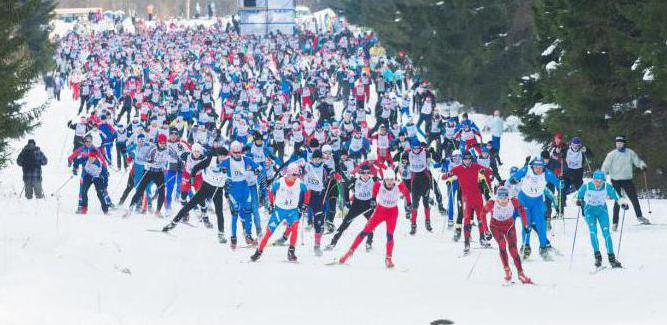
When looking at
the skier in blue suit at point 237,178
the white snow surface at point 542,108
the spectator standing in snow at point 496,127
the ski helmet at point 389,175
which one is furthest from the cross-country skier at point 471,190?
the spectator standing in snow at point 496,127

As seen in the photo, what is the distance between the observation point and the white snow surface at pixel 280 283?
443 inches

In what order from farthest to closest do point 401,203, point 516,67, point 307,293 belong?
point 516,67 → point 401,203 → point 307,293

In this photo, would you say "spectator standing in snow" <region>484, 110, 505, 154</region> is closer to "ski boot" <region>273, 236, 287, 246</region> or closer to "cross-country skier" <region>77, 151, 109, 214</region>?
"ski boot" <region>273, 236, 287, 246</region>

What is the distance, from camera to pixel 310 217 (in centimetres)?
1950

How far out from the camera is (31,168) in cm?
2236

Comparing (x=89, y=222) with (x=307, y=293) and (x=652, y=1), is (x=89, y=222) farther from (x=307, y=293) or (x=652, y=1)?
(x=652, y=1)

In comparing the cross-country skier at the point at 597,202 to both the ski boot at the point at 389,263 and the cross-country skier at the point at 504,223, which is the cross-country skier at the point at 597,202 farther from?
the ski boot at the point at 389,263

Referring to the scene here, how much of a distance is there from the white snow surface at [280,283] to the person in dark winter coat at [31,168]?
5.18m

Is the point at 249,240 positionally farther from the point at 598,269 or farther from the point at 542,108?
the point at 542,108

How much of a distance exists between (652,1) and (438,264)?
8062 mm

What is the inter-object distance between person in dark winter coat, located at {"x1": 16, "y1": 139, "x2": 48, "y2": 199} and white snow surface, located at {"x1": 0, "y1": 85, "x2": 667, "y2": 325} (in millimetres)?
5181

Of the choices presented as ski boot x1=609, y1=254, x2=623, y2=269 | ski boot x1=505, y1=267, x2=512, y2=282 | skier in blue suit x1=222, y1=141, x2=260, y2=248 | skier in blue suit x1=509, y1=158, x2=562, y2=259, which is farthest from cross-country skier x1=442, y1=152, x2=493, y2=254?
skier in blue suit x1=222, y1=141, x2=260, y2=248

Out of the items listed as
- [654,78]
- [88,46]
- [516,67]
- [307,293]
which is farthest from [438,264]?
[88,46]

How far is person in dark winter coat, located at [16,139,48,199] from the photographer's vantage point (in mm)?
22250
